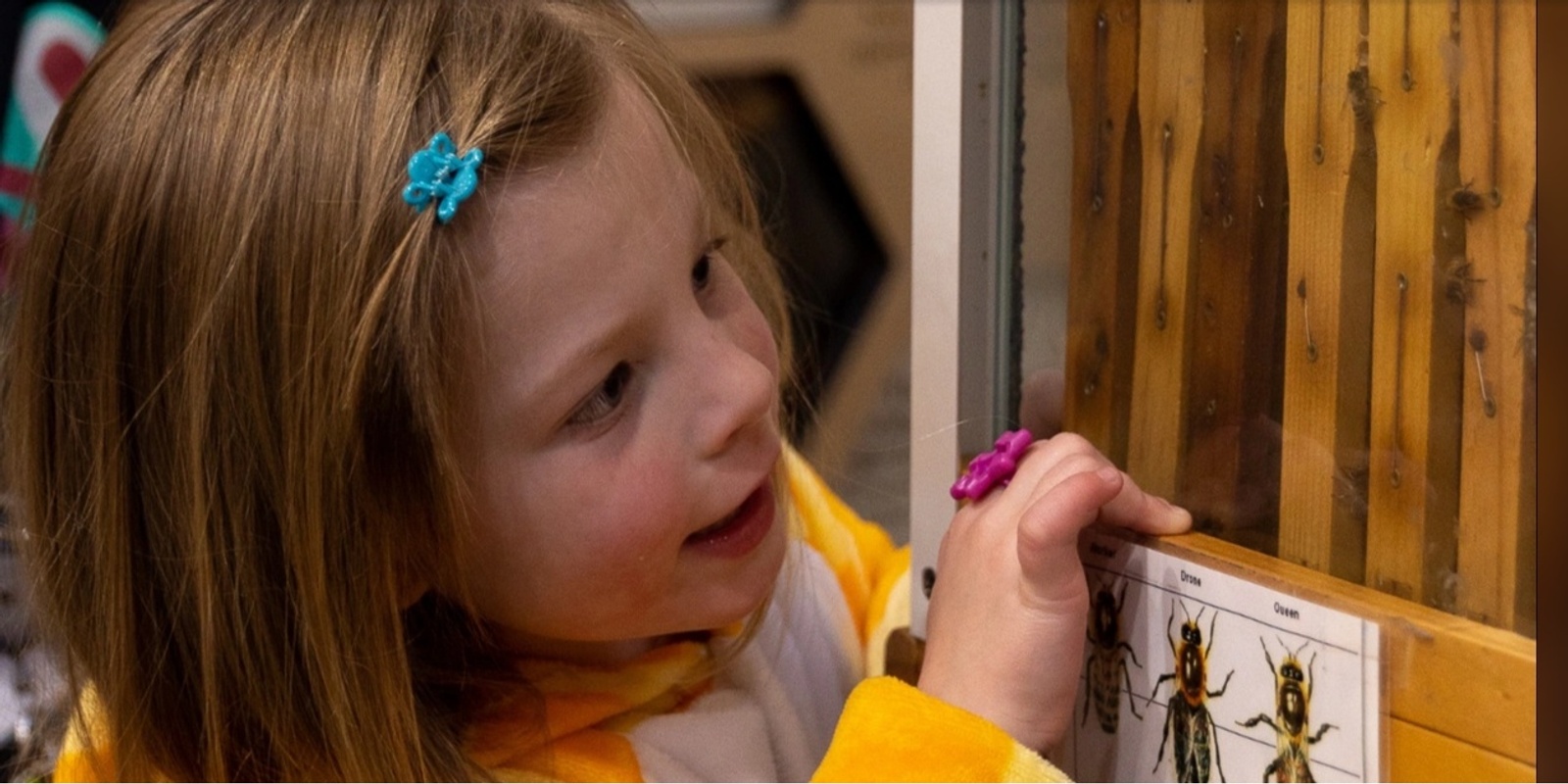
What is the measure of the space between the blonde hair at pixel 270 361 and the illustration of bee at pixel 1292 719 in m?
0.36

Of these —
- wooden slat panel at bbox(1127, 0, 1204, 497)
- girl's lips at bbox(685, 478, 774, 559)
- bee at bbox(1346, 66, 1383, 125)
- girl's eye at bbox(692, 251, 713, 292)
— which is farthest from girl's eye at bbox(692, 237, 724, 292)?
bee at bbox(1346, 66, 1383, 125)

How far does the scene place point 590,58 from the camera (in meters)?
0.75

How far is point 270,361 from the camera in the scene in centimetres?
72

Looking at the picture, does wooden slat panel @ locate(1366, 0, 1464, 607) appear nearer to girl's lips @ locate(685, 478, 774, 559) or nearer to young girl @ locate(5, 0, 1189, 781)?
young girl @ locate(5, 0, 1189, 781)

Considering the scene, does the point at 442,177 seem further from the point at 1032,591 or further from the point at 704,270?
the point at 1032,591

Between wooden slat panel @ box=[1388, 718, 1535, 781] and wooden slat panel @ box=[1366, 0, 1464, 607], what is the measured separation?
0.16 feet

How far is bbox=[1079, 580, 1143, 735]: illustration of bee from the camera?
694 millimetres

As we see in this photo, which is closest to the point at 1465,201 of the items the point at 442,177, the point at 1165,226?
the point at 1165,226

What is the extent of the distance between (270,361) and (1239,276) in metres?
0.43

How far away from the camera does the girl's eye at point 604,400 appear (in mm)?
698

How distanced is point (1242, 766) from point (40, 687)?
0.69 meters

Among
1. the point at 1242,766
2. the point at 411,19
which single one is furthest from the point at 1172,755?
the point at 411,19

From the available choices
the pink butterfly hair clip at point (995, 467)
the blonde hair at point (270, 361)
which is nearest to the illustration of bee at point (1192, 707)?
the pink butterfly hair clip at point (995, 467)

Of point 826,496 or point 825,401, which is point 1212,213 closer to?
point 826,496
